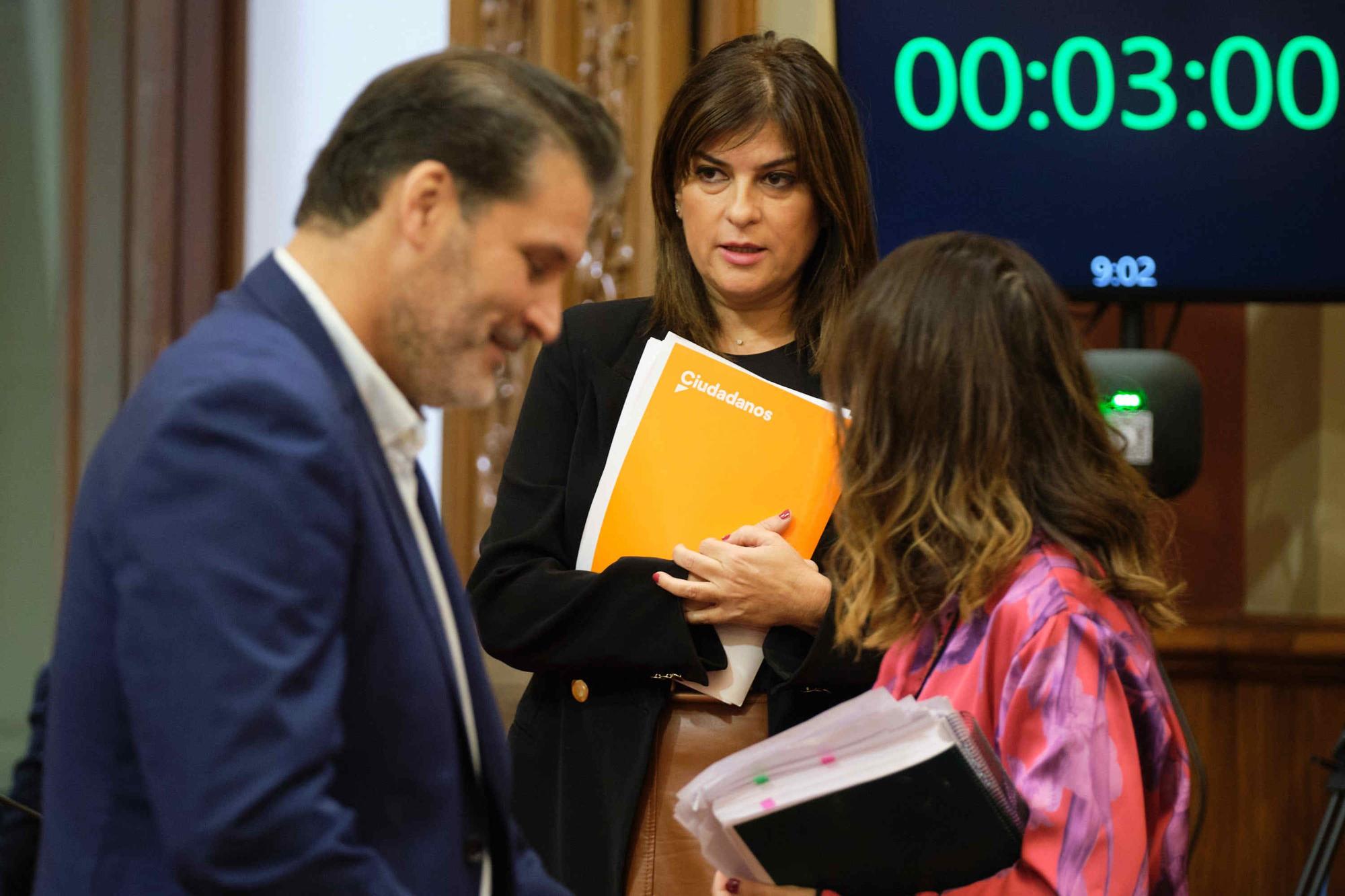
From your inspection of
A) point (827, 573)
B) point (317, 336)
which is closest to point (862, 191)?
point (827, 573)

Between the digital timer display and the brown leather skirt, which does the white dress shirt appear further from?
the digital timer display

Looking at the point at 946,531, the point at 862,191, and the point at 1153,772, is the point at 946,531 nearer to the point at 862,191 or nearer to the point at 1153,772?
the point at 1153,772

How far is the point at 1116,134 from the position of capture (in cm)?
254

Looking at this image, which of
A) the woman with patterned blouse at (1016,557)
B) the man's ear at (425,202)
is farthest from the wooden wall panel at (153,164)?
the man's ear at (425,202)

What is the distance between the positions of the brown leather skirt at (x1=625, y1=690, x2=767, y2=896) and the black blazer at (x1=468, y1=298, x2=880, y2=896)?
0.07ft

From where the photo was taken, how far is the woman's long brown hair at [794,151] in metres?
1.71

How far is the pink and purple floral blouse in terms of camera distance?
A: 117 cm

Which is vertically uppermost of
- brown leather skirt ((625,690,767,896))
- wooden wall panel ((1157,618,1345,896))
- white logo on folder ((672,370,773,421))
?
white logo on folder ((672,370,773,421))

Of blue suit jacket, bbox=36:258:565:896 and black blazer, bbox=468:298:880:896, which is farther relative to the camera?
black blazer, bbox=468:298:880:896

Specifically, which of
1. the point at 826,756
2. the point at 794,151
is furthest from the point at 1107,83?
the point at 826,756

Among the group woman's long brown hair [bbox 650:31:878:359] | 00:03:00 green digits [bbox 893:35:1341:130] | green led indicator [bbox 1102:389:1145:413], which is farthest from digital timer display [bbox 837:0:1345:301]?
woman's long brown hair [bbox 650:31:878:359]

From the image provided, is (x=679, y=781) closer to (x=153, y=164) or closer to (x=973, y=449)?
(x=973, y=449)

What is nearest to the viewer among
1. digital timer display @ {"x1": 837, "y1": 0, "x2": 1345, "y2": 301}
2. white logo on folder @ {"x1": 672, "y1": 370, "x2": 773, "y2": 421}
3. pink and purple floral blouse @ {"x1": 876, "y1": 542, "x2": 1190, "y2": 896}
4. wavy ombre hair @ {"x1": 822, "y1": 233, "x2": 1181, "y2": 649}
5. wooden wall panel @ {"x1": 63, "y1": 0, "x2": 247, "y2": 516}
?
pink and purple floral blouse @ {"x1": 876, "y1": 542, "x2": 1190, "y2": 896}

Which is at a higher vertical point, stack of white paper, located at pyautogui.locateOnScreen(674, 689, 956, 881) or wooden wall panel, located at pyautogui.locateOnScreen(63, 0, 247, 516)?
wooden wall panel, located at pyautogui.locateOnScreen(63, 0, 247, 516)
